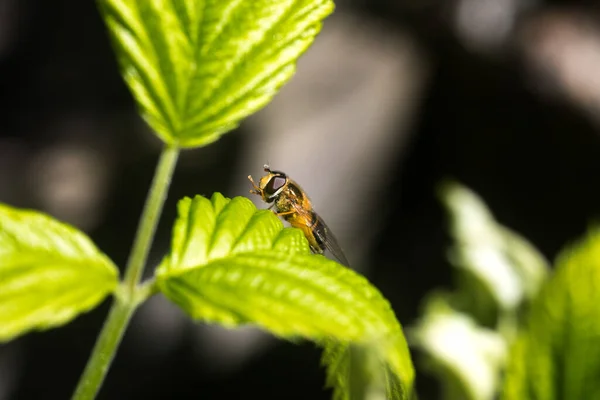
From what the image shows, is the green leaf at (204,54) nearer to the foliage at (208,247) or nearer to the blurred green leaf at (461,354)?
the foliage at (208,247)

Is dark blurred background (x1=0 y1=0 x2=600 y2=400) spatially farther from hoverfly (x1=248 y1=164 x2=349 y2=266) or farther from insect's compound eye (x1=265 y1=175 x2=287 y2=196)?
insect's compound eye (x1=265 y1=175 x2=287 y2=196)

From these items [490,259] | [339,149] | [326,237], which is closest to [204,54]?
[326,237]

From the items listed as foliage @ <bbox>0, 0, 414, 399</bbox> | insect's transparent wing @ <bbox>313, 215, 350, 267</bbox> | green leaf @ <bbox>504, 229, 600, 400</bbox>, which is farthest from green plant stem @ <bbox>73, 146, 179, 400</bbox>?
insect's transparent wing @ <bbox>313, 215, 350, 267</bbox>

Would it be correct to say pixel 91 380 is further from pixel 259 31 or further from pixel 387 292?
pixel 387 292

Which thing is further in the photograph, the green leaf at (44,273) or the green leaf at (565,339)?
the green leaf at (565,339)

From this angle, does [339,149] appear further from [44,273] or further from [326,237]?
[44,273]

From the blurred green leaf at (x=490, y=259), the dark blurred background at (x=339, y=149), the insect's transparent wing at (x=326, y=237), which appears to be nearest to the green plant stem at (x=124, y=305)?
the insect's transparent wing at (x=326, y=237)
